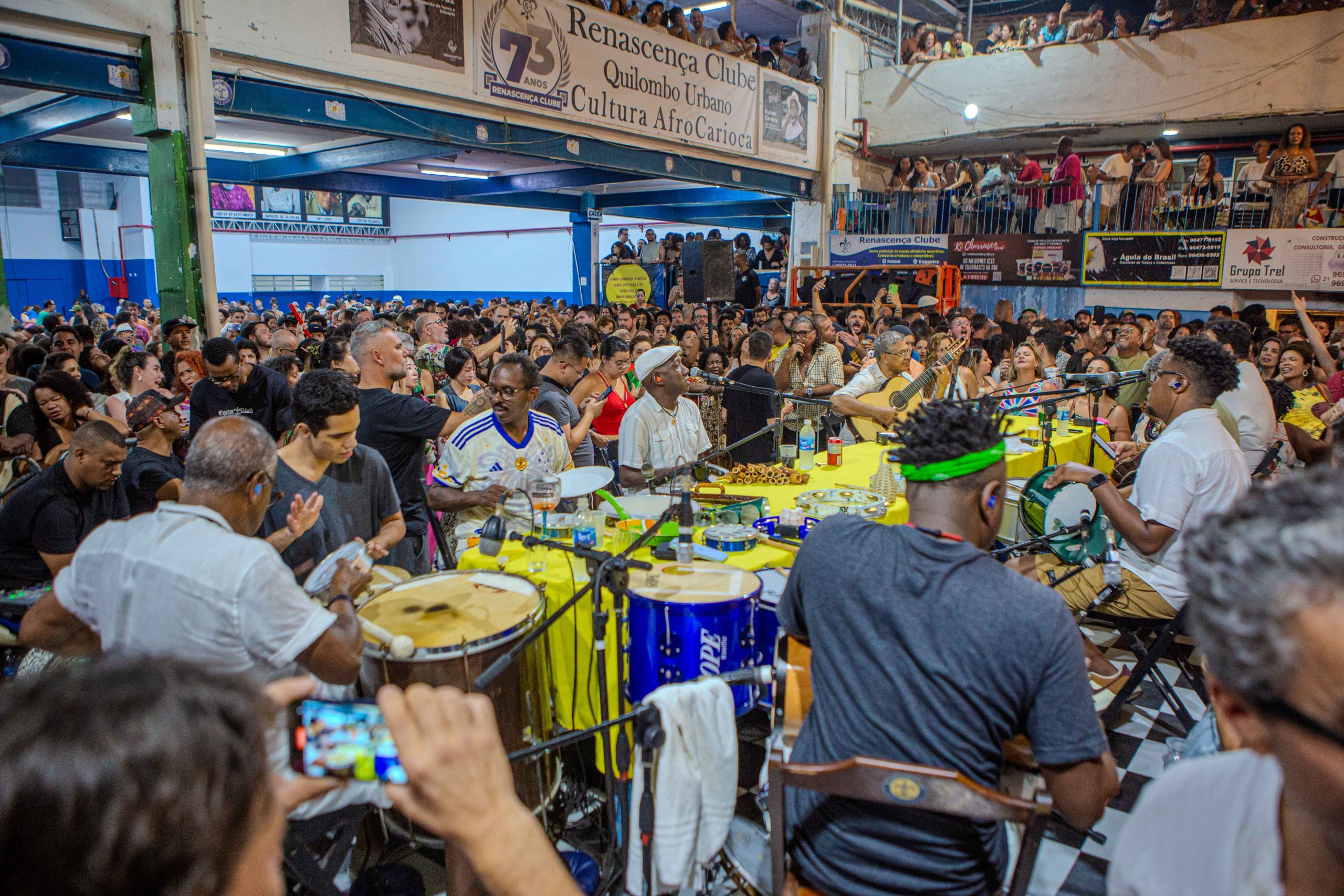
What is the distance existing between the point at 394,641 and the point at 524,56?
8.97 meters

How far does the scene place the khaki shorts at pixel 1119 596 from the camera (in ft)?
12.6

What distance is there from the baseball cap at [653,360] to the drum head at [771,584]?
1.92m

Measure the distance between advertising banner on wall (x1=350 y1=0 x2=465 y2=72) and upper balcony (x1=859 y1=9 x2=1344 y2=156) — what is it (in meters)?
10.5

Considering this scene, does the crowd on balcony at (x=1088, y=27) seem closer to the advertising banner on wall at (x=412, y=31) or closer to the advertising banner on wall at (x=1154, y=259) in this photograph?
the advertising banner on wall at (x=1154, y=259)

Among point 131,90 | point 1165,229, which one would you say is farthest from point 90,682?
point 1165,229

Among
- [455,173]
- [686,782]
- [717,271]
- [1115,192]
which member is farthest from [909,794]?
[455,173]

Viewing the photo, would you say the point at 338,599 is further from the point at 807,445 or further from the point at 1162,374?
the point at 807,445

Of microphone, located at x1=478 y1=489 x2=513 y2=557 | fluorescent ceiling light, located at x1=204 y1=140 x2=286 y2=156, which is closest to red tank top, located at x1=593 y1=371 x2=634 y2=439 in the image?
microphone, located at x1=478 y1=489 x2=513 y2=557

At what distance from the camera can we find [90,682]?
0.79m

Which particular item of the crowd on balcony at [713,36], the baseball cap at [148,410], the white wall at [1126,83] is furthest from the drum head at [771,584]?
the white wall at [1126,83]

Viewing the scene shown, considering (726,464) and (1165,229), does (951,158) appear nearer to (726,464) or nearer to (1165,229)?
(1165,229)

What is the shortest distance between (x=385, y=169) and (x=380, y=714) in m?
17.6

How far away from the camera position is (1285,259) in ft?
41.8

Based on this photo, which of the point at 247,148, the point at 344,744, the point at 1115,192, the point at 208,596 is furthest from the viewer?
the point at 1115,192
